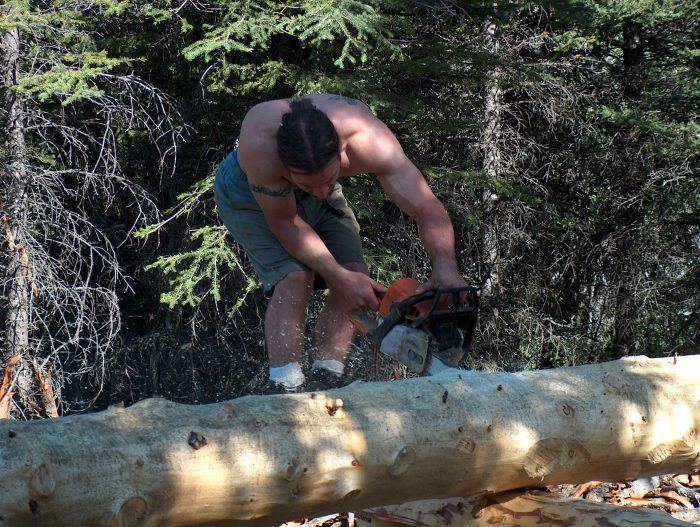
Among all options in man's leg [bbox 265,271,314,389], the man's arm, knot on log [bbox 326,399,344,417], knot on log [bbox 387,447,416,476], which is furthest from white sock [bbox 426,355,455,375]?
man's leg [bbox 265,271,314,389]

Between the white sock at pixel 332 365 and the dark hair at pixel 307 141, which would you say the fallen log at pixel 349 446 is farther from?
the white sock at pixel 332 365

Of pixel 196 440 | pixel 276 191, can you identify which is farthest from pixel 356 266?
pixel 196 440

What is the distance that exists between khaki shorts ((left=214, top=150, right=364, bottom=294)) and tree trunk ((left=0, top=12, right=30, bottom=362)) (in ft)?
10.0

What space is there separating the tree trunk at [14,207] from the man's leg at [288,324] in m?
3.40

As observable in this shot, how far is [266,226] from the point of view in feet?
15.1

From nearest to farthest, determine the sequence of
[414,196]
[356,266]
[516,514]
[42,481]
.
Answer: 1. [42,481]
2. [516,514]
3. [414,196]
4. [356,266]

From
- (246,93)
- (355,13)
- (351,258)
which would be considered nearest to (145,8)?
(246,93)

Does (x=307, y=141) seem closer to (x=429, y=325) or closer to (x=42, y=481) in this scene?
(x=429, y=325)

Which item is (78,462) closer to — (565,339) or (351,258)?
(351,258)

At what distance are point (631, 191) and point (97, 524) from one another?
8572mm

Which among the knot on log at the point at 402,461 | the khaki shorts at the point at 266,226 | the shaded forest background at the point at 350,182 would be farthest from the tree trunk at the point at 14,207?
the knot on log at the point at 402,461

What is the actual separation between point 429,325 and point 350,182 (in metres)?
4.28

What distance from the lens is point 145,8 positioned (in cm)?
791

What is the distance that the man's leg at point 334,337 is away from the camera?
15.4 feet
